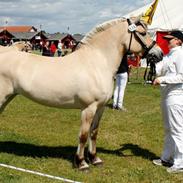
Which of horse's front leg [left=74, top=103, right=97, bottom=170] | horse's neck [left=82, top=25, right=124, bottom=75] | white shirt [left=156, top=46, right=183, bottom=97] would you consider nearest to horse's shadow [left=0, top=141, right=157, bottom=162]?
horse's front leg [left=74, top=103, right=97, bottom=170]

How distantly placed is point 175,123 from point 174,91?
0.57m

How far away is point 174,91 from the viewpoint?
22.6ft

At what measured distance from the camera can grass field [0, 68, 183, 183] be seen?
6.85 m

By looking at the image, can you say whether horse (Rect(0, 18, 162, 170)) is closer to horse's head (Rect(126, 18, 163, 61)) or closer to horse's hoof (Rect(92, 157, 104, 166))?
horse's head (Rect(126, 18, 163, 61))

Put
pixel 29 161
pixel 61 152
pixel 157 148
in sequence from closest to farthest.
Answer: pixel 29 161, pixel 61 152, pixel 157 148

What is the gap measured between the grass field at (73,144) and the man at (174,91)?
Answer: 0.48 metres

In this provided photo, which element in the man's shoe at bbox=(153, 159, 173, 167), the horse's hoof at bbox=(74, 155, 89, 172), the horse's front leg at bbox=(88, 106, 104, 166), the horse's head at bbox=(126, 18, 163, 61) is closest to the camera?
the horse's head at bbox=(126, 18, 163, 61)

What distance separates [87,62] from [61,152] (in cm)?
235

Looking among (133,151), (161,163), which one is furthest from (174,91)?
(133,151)

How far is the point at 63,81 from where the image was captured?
6.71 metres

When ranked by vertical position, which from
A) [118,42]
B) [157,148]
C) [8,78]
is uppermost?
[118,42]

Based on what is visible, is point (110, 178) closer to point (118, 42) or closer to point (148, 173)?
point (148, 173)

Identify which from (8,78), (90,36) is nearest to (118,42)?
(90,36)

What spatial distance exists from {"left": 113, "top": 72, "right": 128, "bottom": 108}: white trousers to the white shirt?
20.3 feet
